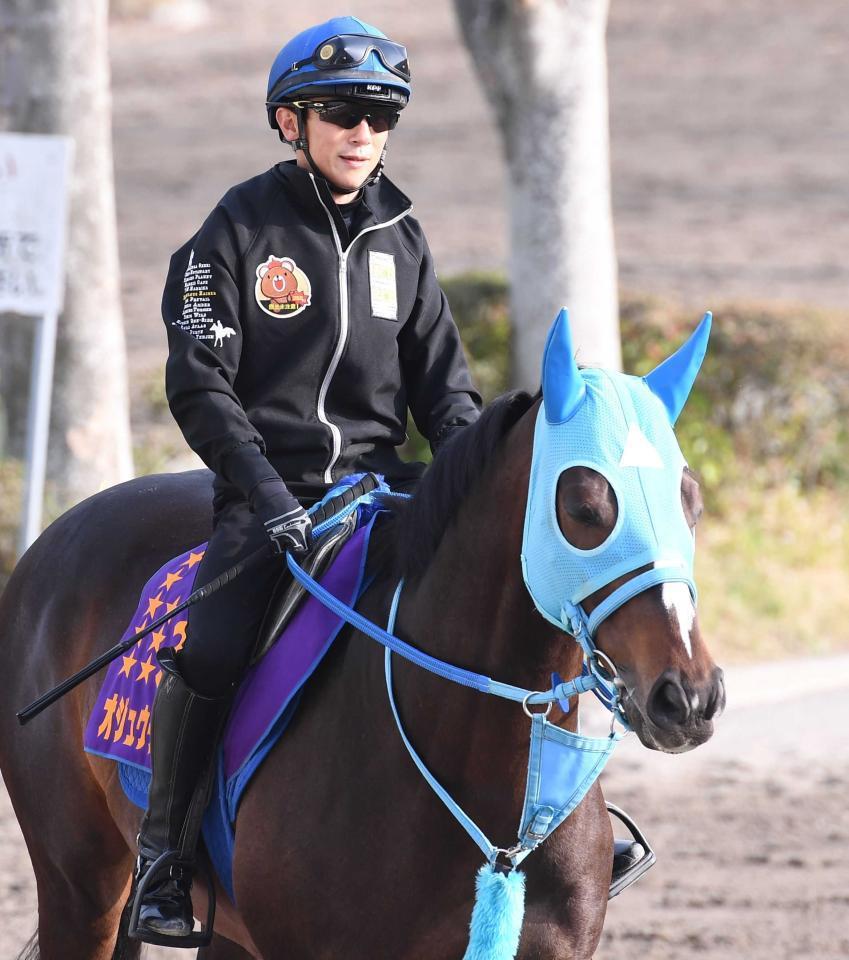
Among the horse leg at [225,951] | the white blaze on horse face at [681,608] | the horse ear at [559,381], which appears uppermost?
the horse ear at [559,381]

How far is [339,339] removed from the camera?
3.35 metres

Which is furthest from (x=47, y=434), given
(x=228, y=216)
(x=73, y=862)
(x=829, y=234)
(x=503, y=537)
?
(x=829, y=234)

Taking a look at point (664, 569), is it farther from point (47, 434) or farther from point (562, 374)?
point (47, 434)

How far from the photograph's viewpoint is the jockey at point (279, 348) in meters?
3.25

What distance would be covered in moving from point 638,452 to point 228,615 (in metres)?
1.04

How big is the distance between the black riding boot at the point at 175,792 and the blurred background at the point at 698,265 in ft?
6.58

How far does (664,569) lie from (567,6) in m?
6.55

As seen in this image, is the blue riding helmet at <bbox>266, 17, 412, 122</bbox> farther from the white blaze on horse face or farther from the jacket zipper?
the white blaze on horse face

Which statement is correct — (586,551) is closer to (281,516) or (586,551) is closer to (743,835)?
(281,516)

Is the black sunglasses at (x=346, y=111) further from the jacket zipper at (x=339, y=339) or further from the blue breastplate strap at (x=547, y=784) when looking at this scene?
the blue breastplate strap at (x=547, y=784)

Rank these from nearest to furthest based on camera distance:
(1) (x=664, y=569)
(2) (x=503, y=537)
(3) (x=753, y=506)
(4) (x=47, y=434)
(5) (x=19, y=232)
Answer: (1) (x=664, y=569)
(2) (x=503, y=537)
(5) (x=19, y=232)
(4) (x=47, y=434)
(3) (x=753, y=506)

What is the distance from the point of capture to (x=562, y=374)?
107 inches

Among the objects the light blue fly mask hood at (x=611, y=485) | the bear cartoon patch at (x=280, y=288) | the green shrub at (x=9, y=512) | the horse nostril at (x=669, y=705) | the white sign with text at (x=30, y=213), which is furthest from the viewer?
the green shrub at (x=9, y=512)

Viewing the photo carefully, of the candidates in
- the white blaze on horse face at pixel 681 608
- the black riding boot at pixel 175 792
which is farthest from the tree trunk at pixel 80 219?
the white blaze on horse face at pixel 681 608
